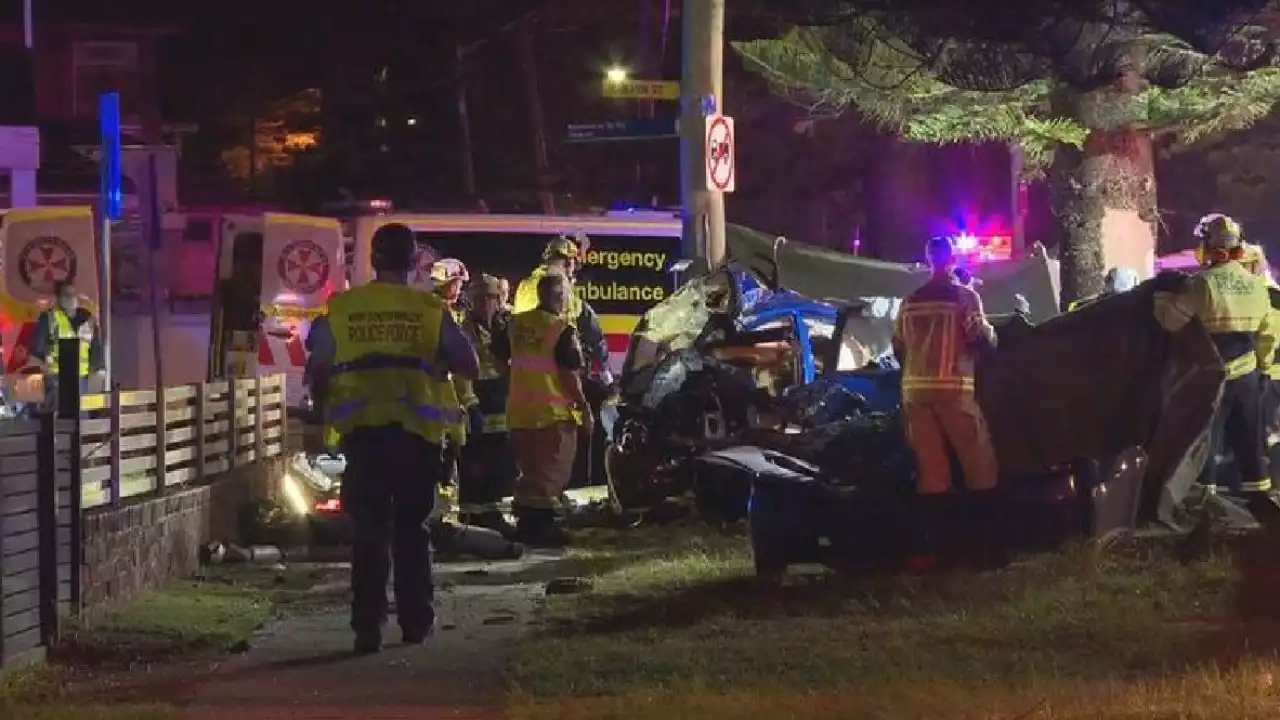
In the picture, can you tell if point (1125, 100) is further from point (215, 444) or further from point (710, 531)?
point (215, 444)

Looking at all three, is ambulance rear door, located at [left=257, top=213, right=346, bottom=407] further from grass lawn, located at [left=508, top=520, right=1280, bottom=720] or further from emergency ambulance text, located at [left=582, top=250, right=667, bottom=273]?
grass lawn, located at [left=508, top=520, right=1280, bottom=720]

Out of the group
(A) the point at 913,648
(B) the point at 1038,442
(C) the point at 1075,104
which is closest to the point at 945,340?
(B) the point at 1038,442

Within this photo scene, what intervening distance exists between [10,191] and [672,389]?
16.8 m

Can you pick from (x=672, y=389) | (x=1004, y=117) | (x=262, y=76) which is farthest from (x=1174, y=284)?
(x=262, y=76)

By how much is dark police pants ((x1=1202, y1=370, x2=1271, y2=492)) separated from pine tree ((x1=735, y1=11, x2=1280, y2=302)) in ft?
7.49

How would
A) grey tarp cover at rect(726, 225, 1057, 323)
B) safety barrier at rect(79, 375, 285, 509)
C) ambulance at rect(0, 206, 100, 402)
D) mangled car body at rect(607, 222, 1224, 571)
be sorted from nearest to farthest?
1. safety barrier at rect(79, 375, 285, 509)
2. mangled car body at rect(607, 222, 1224, 571)
3. ambulance at rect(0, 206, 100, 402)
4. grey tarp cover at rect(726, 225, 1057, 323)

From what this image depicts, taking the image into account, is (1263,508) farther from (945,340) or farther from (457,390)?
(457,390)

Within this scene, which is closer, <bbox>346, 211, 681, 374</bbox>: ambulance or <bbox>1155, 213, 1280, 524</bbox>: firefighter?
<bbox>1155, 213, 1280, 524</bbox>: firefighter

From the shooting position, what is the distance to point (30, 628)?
741 centimetres

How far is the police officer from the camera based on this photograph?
752cm

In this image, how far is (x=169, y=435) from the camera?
10016mm

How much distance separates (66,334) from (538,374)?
594 cm

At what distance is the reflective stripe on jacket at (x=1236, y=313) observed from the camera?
9750mm

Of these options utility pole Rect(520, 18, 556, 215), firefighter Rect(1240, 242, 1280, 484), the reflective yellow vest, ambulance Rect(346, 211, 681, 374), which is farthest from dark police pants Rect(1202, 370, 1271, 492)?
utility pole Rect(520, 18, 556, 215)
